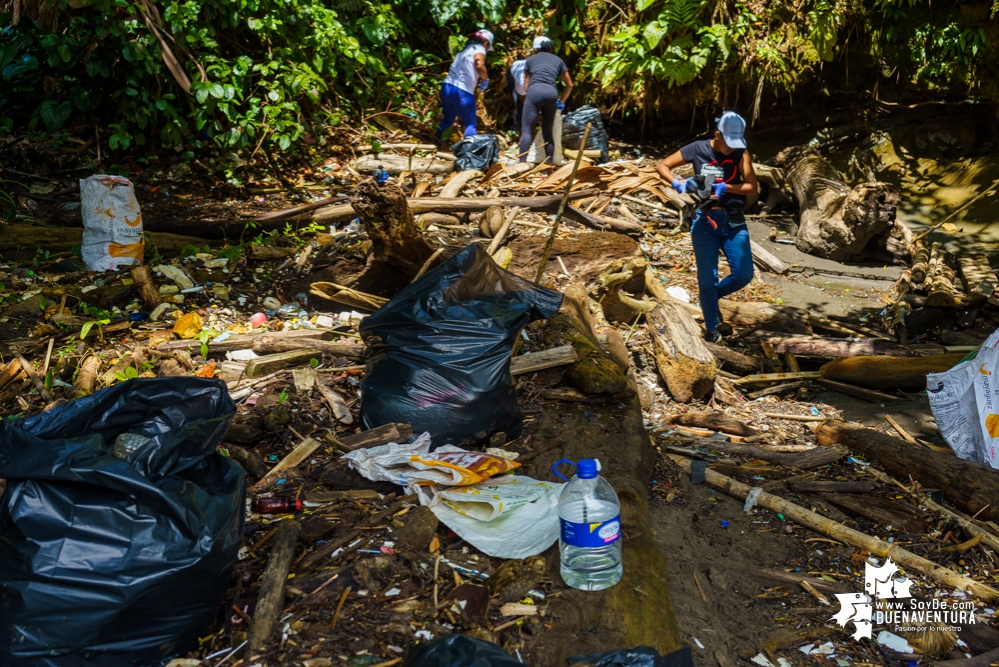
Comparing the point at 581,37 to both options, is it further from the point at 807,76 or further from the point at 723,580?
the point at 723,580

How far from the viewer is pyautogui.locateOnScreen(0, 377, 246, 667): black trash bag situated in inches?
69.1

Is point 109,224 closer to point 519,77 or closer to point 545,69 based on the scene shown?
point 545,69

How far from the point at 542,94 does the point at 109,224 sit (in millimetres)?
4869

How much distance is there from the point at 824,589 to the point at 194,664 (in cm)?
228

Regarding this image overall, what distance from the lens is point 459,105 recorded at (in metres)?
8.38

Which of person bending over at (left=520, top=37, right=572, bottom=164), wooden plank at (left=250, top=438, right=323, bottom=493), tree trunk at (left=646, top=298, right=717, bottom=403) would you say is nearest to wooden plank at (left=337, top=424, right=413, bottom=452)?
wooden plank at (left=250, top=438, right=323, bottom=493)

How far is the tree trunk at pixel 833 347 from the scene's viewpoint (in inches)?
195

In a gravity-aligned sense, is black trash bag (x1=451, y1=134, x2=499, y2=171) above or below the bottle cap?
below

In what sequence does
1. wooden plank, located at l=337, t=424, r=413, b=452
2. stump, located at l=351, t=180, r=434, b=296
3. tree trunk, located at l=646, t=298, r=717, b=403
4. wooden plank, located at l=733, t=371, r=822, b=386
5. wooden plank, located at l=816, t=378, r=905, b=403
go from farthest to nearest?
wooden plank, located at l=733, t=371, r=822, b=386, wooden plank, located at l=816, t=378, r=905, b=403, tree trunk, located at l=646, t=298, r=717, b=403, stump, located at l=351, t=180, r=434, b=296, wooden plank, located at l=337, t=424, r=413, b=452

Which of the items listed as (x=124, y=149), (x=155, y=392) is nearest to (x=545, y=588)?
(x=155, y=392)

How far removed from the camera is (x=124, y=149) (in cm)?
695

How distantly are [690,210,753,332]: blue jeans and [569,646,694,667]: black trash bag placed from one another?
3480 millimetres

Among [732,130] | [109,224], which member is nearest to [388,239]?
[109,224]

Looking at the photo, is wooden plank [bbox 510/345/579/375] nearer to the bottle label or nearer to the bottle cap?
the bottle cap
